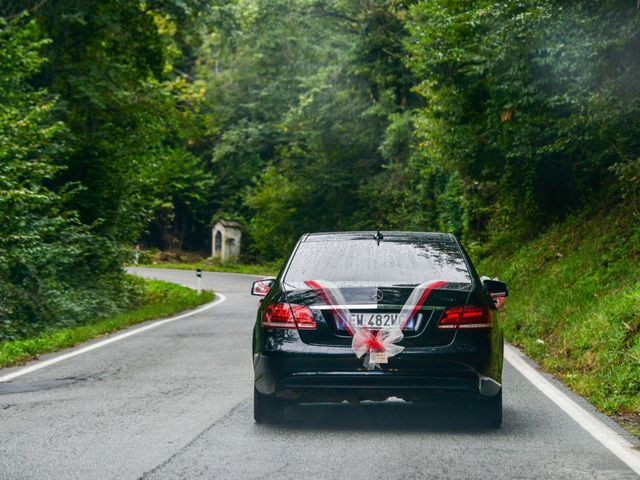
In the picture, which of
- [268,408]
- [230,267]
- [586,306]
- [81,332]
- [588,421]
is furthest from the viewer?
[230,267]

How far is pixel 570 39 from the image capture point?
15336mm

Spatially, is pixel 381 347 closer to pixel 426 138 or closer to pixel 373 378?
pixel 373 378

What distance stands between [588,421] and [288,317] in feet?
8.41

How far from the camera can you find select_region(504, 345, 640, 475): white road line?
245 inches

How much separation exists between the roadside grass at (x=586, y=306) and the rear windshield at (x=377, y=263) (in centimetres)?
187

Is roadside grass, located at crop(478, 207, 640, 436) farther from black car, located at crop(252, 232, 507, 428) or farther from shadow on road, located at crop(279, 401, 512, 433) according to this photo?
black car, located at crop(252, 232, 507, 428)

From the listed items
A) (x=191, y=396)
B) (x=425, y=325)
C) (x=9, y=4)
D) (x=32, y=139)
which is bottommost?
(x=191, y=396)

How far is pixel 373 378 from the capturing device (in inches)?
266

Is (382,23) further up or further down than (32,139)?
further up

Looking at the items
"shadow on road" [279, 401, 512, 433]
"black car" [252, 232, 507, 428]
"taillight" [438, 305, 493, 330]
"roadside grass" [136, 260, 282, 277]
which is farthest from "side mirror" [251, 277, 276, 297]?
"roadside grass" [136, 260, 282, 277]

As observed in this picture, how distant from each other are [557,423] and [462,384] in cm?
114

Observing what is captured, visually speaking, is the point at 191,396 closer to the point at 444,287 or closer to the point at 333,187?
the point at 444,287

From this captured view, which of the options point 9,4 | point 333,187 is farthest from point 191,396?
point 333,187

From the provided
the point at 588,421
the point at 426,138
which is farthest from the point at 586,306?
the point at 426,138
